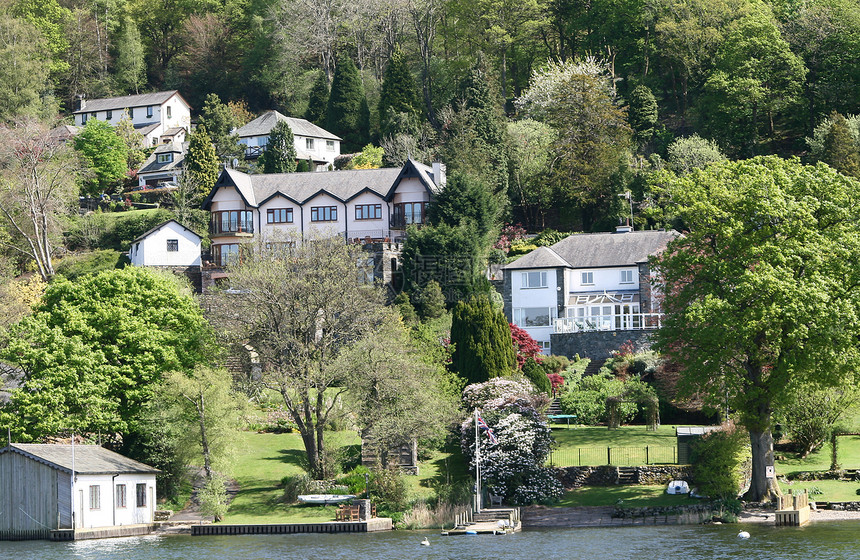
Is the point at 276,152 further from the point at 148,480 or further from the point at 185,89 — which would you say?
the point at 148,480

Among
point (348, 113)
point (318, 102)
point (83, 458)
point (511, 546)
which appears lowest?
point (511, 546)

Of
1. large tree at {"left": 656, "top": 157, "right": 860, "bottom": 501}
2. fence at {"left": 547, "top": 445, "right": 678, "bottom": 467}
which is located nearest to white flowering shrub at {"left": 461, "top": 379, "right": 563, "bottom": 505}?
fence at {"left": 547, "top": 445, "right": 678, "bottom": 467}

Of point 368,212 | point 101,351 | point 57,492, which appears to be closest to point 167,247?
point 368,212

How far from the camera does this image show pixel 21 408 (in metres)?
51.8

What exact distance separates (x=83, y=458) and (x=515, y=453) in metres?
19.4

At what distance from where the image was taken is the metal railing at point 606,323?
7006 cm

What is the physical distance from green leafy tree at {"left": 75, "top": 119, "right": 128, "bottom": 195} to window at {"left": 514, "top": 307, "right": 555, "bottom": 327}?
168 feet

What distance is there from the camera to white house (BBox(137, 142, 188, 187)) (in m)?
113

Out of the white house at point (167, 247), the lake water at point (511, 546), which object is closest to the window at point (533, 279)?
the white house at point (167, 247)

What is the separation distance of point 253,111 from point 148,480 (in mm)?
85413

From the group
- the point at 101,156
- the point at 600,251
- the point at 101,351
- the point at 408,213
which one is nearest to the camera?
the point at 101,351

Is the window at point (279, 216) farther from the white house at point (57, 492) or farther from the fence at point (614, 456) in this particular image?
the fence at point (614, 456)

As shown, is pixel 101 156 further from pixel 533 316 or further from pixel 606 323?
pixel 606 323

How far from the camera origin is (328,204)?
300 ft
